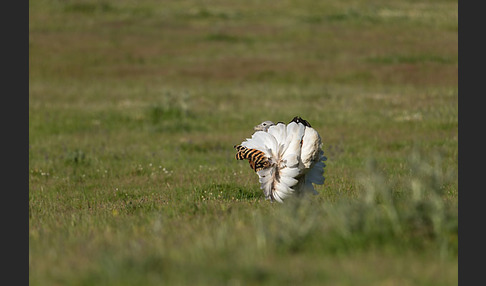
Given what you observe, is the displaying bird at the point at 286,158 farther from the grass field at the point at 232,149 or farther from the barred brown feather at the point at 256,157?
the grass field at the point at 232,149

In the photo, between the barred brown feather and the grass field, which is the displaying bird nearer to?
the barred brown feather

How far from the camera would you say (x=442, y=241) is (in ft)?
17.6

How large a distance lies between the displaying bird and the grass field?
325mm

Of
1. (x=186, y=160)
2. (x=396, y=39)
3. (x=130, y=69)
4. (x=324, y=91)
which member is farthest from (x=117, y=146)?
(x=396, y=39)

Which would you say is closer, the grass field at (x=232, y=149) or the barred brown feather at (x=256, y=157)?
the grass field at (x=232, y=149)

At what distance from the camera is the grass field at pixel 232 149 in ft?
16.7

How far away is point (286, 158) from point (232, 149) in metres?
8.63

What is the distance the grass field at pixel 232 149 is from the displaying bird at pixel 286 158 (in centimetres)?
33

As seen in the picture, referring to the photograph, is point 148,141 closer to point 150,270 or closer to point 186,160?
point 186,160

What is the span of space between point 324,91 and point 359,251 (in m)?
22.9

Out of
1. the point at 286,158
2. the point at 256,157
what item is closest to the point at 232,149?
the point at 256,157

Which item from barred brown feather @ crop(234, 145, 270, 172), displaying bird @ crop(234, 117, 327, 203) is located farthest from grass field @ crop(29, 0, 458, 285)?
barred brown feather @ crop(234, 145, 270, 172)

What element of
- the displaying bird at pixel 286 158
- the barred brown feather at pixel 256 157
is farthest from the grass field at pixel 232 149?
the barred brown feather at pixel 256 157

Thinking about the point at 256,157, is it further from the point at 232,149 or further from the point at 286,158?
the point at 232,149
